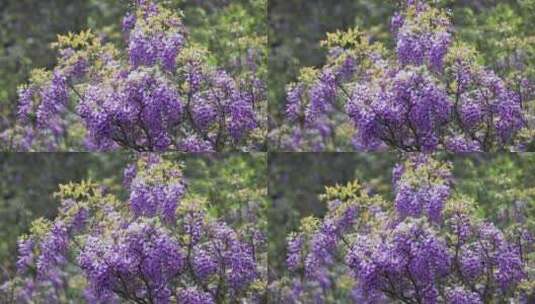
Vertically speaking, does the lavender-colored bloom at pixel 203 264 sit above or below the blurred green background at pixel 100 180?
below

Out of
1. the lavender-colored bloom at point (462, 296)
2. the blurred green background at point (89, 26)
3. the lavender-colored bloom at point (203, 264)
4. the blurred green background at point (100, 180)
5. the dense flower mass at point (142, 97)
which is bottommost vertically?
the lavender-colored bloom at point (462, 296)

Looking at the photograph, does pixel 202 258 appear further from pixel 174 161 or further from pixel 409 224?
pixel 409 224

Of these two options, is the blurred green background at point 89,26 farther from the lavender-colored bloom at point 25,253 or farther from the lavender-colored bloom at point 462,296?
the lavender-colored bloom at point 462,296

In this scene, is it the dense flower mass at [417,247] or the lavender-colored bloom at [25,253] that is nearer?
the dense flower mass at [417,247]

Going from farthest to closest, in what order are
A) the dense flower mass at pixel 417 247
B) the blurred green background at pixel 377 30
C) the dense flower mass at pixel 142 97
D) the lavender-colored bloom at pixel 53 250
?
1. the blurred green background at pixel 377 30
2. the lavender-colored bloom at pixel 53 250
3. the dense flower mass at pixel 142 97
4. the dense flower mass at pixel 417 247

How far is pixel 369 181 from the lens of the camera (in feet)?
25.5

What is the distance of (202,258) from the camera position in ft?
24.8

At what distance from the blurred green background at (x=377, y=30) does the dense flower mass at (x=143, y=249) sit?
83 cm

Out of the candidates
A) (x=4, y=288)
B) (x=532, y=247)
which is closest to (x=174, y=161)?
(x=4, y=288)

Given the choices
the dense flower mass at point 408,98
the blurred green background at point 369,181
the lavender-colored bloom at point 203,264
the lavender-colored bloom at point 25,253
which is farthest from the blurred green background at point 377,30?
the lavender-colored bloom at point 25,253

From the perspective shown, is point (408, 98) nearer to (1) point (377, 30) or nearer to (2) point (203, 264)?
(1) point (377, 30)

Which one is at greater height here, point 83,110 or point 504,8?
point 504,8

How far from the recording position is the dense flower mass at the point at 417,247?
740cm

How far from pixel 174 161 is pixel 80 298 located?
1089 millimetres
